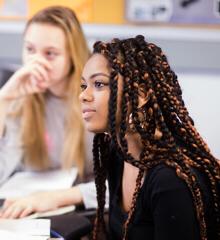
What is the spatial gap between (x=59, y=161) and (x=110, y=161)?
1.80 feet

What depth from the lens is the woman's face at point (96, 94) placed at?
93cm

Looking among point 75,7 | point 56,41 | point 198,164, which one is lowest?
point 198,164

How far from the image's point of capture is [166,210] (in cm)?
86

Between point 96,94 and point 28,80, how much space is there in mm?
691

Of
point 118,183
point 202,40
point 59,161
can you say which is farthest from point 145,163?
point 202,40

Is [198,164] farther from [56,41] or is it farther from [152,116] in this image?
[56,41]

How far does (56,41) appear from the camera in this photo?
1.61 metres

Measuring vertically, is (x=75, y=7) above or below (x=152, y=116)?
above

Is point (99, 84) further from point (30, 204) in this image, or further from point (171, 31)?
point (171, 31)

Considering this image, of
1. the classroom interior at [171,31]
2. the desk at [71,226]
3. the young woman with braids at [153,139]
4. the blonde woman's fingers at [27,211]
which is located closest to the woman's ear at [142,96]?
the young woman with braids at [153,139]

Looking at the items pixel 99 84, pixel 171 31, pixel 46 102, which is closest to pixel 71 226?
pixel 99 84

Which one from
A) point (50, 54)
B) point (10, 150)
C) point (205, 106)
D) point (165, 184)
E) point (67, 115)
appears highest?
point (50, 54)

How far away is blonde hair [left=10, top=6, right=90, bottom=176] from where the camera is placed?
1.61 m

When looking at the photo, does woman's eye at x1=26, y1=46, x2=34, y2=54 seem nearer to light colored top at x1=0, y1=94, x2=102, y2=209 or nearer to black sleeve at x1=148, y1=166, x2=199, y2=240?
light colored top at x1=0, y1=94, x2=102, y2=209
